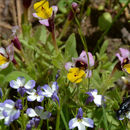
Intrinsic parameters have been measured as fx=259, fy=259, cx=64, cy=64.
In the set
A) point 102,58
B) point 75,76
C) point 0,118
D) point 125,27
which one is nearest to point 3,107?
point 0,118

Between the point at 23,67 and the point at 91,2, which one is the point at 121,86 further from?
the point at 91,2

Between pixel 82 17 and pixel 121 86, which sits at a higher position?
pixel 82 17

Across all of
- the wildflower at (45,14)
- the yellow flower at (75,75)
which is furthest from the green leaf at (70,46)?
the yellow flower at (75,75)

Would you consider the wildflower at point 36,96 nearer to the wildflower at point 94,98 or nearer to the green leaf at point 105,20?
the wildflower at point 94,98

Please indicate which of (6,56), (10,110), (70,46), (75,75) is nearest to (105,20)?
(70,46)

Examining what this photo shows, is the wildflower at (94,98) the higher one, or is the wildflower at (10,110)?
the wildflower at (10,110)

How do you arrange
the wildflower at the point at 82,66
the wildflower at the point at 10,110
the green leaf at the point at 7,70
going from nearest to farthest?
1. the wildflower at the point at 10,110
2. the wildflower at the point at 82,66
3. the green leaf at the point at 7,70

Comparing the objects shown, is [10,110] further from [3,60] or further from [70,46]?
[70,46]
